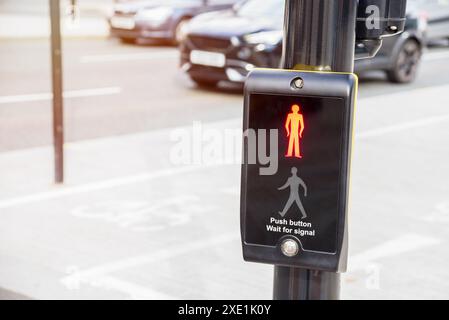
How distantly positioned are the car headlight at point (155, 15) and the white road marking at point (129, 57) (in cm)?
114

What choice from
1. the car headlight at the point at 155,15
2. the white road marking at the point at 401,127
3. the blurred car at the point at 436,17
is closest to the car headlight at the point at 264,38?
the white road marking at the point at 401,127

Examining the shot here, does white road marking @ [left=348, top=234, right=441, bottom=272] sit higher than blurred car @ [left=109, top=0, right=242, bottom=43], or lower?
higher

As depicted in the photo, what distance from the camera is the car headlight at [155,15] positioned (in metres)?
18.3

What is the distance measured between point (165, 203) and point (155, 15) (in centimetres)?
1216

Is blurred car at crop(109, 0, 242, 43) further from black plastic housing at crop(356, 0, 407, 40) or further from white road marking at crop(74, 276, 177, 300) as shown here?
black plastic housing at crop(356, 0, 407, 40)

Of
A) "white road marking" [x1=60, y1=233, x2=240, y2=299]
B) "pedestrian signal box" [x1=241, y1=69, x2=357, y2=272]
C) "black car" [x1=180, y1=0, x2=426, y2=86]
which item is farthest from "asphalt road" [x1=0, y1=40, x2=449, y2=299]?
"pedestrian signal box" [x1=241, y1=69, x2=357, y2=272]

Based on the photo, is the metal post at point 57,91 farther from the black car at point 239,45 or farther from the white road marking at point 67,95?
the black car at point 239,45

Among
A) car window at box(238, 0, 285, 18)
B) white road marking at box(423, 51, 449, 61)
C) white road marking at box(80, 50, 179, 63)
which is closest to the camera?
car window at box(238, 0, 285, 18)

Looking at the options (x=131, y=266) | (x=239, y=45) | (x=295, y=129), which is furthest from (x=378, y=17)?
(x=239, y=45)

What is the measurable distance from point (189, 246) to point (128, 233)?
48cm

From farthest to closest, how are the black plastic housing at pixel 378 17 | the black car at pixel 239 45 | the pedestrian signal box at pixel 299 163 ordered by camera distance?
the black car at pixel 239 45, the black plastic housing at pixel 378 17, the pedestrian signal box at pixel 299 163

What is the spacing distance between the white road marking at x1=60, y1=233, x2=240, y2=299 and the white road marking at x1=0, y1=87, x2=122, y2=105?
6069 mm

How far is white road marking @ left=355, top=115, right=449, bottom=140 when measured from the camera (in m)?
9.45
